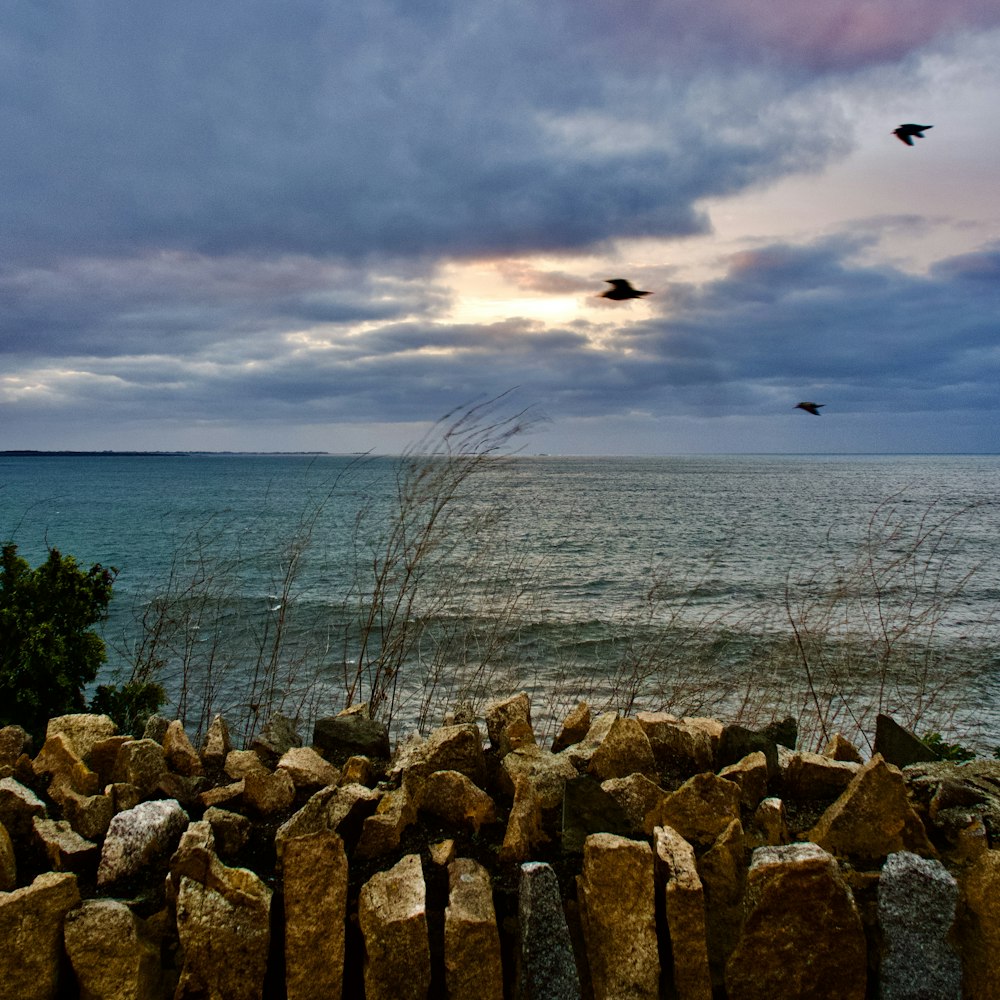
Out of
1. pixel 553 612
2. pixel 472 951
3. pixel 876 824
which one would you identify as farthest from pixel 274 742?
pixel 553 612

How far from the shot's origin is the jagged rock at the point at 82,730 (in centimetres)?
325

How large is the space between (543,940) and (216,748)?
178cm

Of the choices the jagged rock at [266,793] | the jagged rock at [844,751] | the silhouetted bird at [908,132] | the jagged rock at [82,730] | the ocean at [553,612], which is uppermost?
the silhouetted bird at [908,132]

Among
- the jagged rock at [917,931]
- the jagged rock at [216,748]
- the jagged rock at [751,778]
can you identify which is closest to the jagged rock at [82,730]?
the jagged rock at [216,748]

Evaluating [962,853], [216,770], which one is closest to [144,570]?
[216,770]

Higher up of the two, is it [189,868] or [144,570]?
[189,868]

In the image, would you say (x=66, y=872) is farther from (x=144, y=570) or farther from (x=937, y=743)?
(x=144, y=570)

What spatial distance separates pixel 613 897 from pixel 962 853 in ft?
4.17

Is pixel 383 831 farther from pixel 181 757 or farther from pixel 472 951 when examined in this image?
pixel 181 757

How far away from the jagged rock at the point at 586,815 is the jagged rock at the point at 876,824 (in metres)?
0.70

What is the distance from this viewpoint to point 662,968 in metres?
2.43

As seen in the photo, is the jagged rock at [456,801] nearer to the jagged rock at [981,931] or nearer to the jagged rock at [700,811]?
the jagged rock at [700,811]

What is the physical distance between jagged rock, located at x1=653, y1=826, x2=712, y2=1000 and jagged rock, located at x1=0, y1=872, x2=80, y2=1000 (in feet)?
5.99

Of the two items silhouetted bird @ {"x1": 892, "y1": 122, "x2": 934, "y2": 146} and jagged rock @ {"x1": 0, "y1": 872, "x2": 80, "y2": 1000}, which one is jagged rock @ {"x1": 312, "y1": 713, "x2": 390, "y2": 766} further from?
silhouetted bird @ {"x1": 892, "y1": 122, "x2": 934, "y2": 146}
